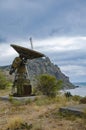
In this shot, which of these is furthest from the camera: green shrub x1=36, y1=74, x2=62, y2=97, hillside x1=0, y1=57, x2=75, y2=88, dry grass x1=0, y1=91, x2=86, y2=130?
hillside x1=0, y1=57, x2=75, y2=88

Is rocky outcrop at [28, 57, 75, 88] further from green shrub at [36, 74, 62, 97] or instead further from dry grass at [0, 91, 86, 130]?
dry grass at [0, 91, 86, 130]

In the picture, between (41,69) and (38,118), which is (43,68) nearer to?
(41,69)

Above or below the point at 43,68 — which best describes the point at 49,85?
below

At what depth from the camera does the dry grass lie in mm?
14456

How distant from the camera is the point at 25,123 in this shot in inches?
582

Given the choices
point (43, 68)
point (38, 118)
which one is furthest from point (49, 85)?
point (43, 68)

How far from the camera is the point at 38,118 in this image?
16547mm

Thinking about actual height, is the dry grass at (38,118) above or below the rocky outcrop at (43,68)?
below

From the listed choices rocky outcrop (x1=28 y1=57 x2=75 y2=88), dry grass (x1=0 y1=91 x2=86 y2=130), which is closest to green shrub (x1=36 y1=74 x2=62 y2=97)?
rocky outcrop (x1=28 y1=57 x2=75 y2=88)

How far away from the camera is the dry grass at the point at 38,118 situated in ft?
47.4

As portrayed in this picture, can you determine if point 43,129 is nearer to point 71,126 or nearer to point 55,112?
point 71,126

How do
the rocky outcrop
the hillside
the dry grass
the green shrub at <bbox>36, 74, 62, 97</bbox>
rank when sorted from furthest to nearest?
the hillside, the rocky outcrop, the green shrub at <bbox>36, 74, 62, 97</bbox>, the dry grass

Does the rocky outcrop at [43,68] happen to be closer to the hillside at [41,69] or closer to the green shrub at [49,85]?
the hillside at [41,69]

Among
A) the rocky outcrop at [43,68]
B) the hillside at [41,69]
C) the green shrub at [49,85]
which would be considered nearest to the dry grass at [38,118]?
the green shrub at [49,85]
